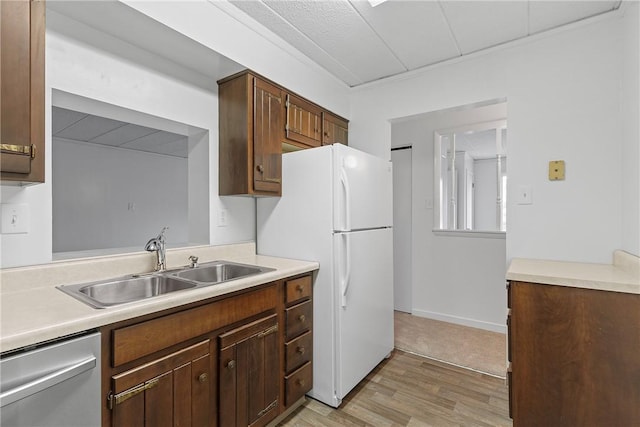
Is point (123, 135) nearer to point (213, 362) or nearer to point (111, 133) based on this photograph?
point (111, 133)

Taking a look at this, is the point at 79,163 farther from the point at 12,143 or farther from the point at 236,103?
the point at 12,143

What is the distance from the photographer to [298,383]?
6.07 ft

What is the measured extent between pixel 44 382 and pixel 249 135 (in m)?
1.52

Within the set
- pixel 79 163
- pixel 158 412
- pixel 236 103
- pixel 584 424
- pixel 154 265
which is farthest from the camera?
pixel 79 163

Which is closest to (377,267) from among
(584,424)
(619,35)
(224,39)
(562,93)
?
(584,424)

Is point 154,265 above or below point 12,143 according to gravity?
below

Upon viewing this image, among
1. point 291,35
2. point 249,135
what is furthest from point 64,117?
point 291,35

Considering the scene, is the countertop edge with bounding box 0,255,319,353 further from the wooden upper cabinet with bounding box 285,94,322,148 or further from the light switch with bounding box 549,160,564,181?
the light switch with bounding box 549,160,564,181

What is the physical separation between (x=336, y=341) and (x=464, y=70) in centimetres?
216

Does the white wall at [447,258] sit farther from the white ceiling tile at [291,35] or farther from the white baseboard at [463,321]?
the white ceiling tile at [291,35]

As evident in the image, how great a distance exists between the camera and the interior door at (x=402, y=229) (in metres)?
3.65

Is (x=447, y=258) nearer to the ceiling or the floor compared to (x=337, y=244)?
nearer to the floor

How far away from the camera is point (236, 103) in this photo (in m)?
2.06

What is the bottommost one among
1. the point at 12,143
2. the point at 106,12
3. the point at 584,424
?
the point at 584,424
